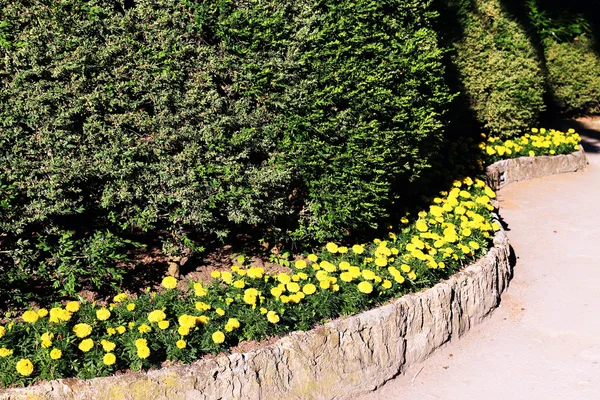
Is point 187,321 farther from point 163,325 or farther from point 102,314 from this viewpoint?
point 102,314

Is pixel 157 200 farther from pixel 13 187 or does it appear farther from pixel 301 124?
pixel 301 124

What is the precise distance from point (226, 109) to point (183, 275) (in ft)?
4.83

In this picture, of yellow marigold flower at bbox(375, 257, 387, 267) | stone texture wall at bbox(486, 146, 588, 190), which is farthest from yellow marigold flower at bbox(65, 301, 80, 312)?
stone texture wall at bbox(486, 146, 588, 190)

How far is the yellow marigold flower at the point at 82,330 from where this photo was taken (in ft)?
12.3

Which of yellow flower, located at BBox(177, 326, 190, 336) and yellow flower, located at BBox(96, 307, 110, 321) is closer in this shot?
yellow flower, located at BBox(177, 326, 190, 336)

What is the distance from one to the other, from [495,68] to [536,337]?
5.33m

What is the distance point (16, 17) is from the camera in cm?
402

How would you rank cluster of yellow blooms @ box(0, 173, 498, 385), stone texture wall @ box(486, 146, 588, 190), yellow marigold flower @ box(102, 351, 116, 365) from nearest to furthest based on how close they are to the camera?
yellow marigold flower @ box(102, 351, 116, 365) → cluster of yellow blooms @ box(0, 173, 498, 385) → stone texture wall @ box(486, 146, 588, 190)

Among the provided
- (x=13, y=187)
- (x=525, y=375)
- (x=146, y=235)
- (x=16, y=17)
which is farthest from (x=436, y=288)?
(x=16, y=17)

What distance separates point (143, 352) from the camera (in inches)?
141

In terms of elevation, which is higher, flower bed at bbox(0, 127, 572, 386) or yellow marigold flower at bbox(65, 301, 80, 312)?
yellow marigold flower at bbox(65, 301, 80, 312)

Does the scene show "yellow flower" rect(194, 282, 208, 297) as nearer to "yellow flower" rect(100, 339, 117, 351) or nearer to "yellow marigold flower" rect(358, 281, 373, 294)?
"yellow flower" rect(100, 339, 117, 351)

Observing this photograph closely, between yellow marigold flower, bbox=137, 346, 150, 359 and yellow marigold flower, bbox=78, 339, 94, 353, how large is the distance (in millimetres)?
298

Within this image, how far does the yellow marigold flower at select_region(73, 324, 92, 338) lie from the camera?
3748 mm
